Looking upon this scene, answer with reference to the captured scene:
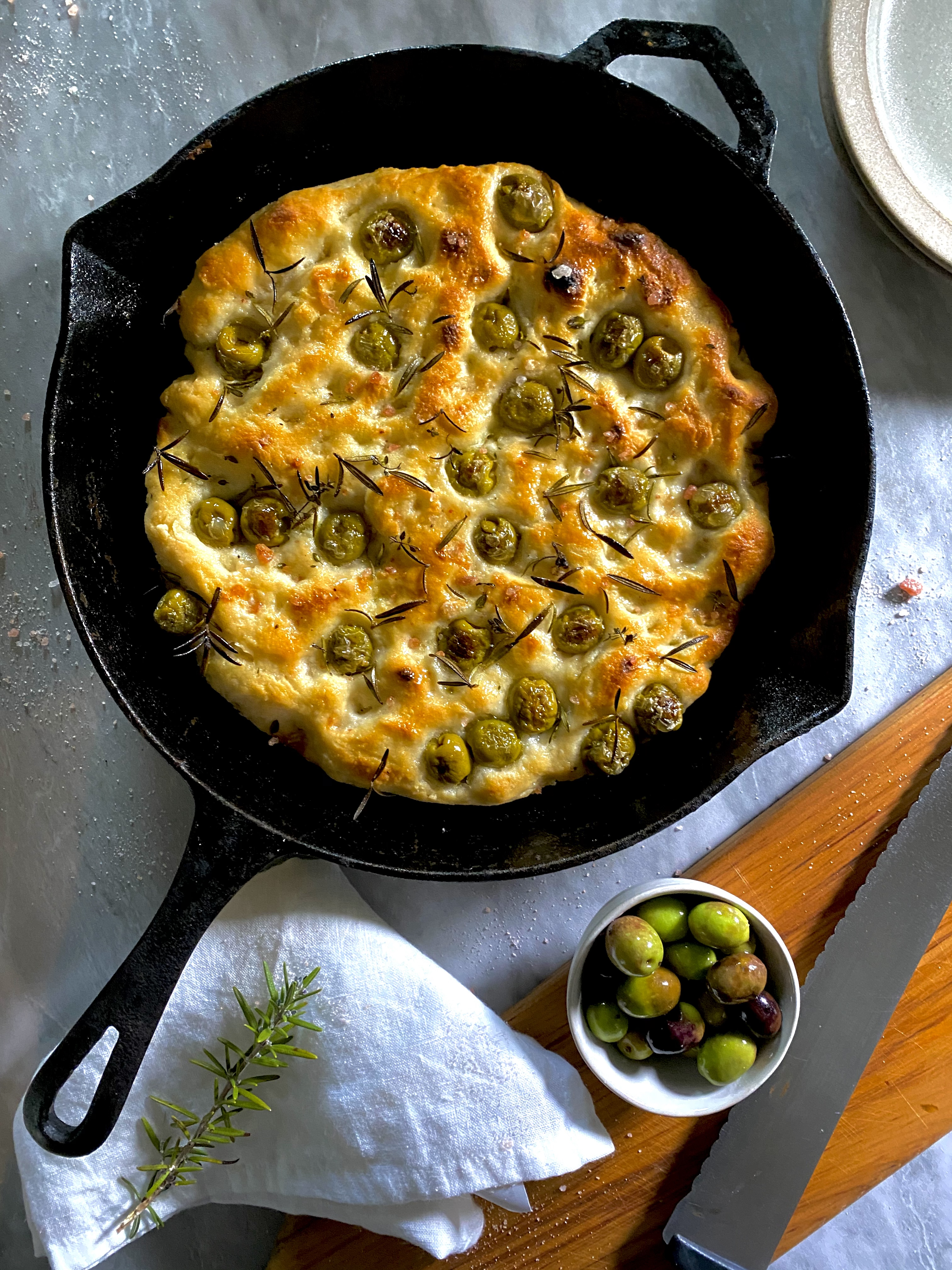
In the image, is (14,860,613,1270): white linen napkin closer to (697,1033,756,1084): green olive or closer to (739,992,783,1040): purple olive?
(697,1033,756,1084): green olive

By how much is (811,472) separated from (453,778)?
4.59 ft

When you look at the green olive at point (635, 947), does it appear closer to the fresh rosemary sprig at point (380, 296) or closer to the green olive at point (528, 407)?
the green olive at point (528, 407)

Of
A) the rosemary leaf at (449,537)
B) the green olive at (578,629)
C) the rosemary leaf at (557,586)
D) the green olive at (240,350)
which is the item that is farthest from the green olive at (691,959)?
the green olive at (240,350)

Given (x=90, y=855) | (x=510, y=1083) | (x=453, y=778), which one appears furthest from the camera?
(x=90, y=855)

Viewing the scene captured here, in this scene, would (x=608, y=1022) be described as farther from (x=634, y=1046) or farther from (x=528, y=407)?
(x=528, y=407)

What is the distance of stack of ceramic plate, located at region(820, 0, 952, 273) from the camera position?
9.34 ft

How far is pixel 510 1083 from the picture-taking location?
281 centimetres

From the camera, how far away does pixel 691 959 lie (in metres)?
2.68

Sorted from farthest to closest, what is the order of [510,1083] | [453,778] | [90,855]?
[90,855], [510,1083], [453,778]

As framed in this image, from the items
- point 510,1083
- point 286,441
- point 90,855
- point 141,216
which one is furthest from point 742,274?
point 90,855

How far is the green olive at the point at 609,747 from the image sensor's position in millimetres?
2584

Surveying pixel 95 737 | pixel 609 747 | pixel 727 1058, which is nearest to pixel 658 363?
pixel 609 747

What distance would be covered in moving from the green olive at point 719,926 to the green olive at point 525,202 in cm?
190

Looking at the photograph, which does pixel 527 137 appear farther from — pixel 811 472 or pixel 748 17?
pixel 811 472
